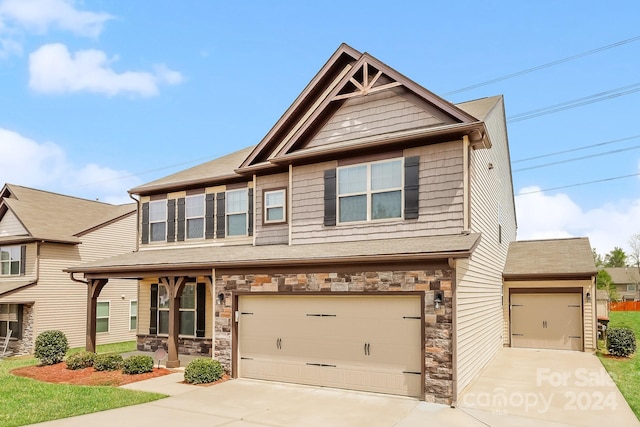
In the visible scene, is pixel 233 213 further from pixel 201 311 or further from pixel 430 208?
pixel 430 208

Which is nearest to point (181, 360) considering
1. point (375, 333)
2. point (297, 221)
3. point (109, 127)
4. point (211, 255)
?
point (211, 255)

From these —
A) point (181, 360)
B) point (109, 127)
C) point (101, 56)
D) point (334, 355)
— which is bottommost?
point (181, 360)

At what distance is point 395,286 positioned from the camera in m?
11.1

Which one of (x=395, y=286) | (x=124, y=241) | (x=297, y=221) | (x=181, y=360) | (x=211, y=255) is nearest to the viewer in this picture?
(x=395, y=286)

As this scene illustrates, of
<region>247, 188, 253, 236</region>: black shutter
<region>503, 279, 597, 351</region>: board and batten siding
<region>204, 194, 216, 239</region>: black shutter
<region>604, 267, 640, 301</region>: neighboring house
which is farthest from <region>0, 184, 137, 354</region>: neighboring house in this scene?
<region>604, 267, 640, 301</region>: neighboring house

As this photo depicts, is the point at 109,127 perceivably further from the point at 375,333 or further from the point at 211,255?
the point at 375,333

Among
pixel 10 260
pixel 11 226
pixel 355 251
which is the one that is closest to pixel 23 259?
pixel 10 260

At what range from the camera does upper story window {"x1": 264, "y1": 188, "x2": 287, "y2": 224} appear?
15141 millimetres

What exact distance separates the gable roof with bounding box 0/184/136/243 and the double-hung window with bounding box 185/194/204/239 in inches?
323

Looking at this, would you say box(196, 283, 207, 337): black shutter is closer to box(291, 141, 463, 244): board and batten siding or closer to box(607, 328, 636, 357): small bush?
box(291, 141, 463, 244): board and batten siding

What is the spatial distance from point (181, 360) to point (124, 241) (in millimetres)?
12000

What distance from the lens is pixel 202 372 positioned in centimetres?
1262

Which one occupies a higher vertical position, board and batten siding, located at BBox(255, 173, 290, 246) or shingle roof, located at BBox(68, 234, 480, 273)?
board and batten siding, located at BBox(255, 173, 290, 246)

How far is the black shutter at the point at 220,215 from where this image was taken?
17141 millimetres
